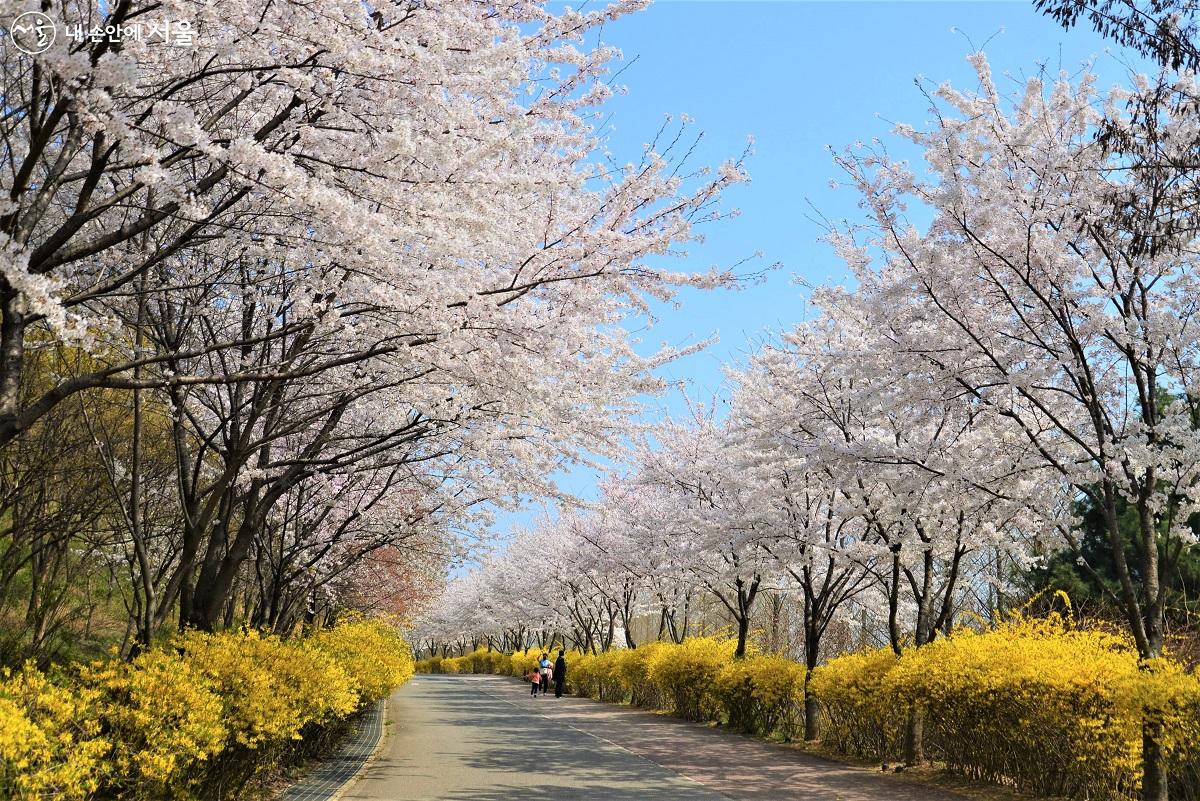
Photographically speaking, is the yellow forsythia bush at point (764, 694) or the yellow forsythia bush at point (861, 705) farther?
the yellow forsythia bush at point (764, 694)

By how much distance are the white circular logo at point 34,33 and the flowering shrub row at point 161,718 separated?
3294 mm

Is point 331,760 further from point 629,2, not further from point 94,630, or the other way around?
point 94,630

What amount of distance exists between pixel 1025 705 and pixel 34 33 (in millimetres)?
10785

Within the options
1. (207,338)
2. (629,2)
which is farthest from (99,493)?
(629,2)

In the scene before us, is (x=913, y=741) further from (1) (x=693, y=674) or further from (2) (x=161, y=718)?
(2) (x=161, y=718)

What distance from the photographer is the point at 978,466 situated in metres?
11.1

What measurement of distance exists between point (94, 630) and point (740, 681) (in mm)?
15192

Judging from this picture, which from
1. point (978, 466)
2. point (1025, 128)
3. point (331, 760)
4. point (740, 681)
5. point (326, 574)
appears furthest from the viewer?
point (326, 574)

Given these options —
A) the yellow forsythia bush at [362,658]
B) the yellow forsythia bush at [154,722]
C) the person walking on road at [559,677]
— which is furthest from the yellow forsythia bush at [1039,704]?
the person walking on road at [559,677]

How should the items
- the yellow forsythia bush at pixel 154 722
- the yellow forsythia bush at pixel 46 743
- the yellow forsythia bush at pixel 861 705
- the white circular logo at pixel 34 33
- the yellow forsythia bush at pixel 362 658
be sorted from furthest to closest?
the yellow forsythia bush at pixel 861 705 < the yellow forsythia bush at pixel 362 658 < the yellow forsythia bush at pixel 154 722 < the white circular logo at pixel 34 33 < the yellow forsythia bush at pixel 46 743

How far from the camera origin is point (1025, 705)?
1011cm

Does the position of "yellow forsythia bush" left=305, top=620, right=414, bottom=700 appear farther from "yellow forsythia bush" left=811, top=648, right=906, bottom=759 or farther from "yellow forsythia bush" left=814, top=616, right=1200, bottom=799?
"yellow forsythia bush" left=814, top=616, right=1200, bottom=799

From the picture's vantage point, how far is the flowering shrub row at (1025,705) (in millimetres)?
8719

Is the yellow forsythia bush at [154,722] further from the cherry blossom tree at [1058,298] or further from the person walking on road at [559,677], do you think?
the person walking on road at [559,677]
